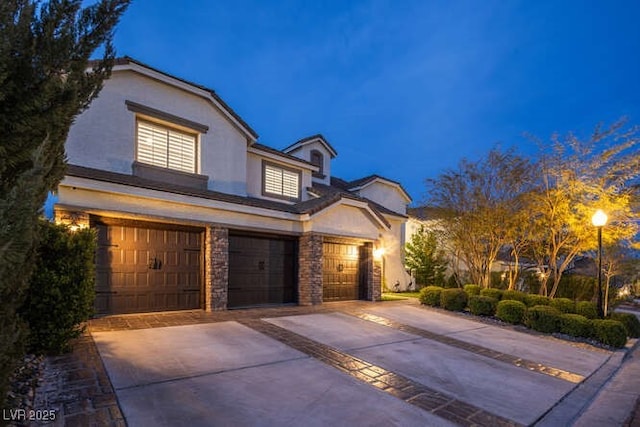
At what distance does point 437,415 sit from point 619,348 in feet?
27.8

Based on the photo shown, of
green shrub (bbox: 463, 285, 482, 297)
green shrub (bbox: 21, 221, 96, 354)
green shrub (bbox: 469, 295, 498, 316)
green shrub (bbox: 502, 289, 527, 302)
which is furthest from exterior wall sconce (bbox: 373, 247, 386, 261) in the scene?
green shrub (bbox: 21, 221, 96, 354)

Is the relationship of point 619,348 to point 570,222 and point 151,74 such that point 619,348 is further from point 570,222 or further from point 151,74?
point 151,74

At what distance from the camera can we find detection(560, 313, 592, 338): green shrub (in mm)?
9539

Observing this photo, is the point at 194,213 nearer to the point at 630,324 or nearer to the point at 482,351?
the point at 482,351

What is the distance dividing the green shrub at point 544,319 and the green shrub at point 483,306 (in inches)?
50.1

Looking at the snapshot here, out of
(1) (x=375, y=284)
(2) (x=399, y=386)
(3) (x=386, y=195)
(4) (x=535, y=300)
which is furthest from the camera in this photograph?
(3) (x=386, y=195)

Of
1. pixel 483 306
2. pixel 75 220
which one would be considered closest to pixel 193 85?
pixel 75 220

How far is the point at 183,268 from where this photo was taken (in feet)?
31.2

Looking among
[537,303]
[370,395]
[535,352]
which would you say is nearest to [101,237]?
[370,395]

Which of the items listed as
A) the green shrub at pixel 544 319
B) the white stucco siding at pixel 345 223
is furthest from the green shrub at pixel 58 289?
the green shrub at pixel 544 319

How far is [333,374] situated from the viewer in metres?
5.29

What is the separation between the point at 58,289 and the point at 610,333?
43.1 ft

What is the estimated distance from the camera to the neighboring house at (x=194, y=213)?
8383mm

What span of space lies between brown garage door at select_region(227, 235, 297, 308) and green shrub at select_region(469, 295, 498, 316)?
6651 mm
